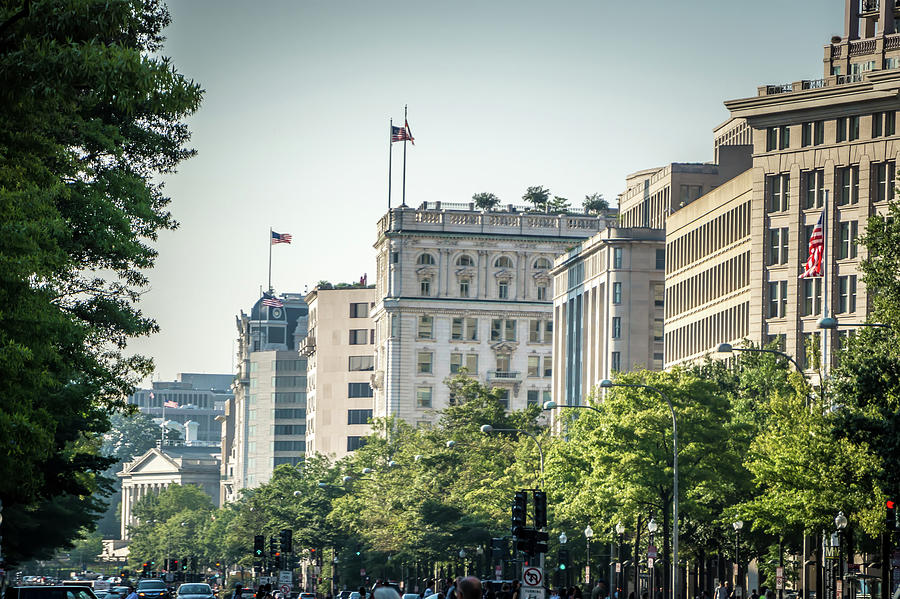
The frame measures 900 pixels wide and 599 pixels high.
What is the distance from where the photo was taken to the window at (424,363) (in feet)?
652

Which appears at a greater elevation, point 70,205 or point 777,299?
point 777,299

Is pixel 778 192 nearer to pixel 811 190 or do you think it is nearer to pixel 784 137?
pixel 811 190

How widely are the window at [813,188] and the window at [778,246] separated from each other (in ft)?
8.04

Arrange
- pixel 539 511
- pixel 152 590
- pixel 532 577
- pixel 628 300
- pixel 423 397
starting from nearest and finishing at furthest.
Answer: pixel 532 577, pixel 539 511, pixel 152 590, pixel 628 300, pixel 423 397

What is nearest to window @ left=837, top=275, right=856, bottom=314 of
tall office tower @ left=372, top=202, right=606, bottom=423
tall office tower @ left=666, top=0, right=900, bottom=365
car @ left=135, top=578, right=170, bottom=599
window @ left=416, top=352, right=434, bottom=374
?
tall office tower @ left=666, top=0, right=900, bottom=365

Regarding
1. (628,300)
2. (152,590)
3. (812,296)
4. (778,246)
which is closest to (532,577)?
(152,590)

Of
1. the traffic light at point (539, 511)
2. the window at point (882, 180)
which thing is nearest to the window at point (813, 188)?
the window at point (882, 180)

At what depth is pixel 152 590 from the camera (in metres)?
88.2

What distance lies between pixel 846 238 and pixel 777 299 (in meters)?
6.85

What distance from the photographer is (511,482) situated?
102875 mm

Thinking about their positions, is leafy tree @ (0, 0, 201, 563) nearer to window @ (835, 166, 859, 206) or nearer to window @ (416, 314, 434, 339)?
window @ (835, 166, 859, 206)

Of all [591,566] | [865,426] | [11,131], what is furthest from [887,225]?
[591,566]

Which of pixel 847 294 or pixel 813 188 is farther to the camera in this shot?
pixel 813 188

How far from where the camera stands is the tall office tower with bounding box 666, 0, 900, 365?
108 meters
